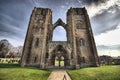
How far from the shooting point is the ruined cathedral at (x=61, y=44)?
24.3 metres

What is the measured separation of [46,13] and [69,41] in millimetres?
10549

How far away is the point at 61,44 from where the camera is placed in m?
26.5

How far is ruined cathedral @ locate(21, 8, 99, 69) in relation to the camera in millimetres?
24281

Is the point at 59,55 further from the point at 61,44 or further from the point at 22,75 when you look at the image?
the point at 22,75

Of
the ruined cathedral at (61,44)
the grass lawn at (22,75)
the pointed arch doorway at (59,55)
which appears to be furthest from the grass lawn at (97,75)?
the pointed arch doorway at (59,55)

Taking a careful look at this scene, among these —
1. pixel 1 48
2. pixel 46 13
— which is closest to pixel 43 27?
pixel 46 13

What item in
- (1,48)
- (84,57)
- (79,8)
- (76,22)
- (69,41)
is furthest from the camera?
(1,48)

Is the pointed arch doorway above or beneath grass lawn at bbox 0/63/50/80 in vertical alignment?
above

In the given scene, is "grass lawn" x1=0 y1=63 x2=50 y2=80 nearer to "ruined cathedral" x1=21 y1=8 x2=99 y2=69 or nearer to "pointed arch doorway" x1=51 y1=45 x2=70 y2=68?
"ruined cathedral" x1=21 y1=8 x2=99 y2=69

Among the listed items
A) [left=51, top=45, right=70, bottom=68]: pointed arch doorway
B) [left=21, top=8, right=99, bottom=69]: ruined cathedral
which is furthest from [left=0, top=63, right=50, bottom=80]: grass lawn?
[left=51, top=45, right=70, bottom=68]: pointed arch doorway

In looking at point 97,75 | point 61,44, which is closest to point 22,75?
point 97,75

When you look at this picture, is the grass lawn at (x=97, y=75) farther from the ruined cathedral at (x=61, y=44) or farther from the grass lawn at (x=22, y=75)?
the ruined cathedral at (x=61, y=44)

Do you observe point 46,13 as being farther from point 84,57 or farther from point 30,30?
point 84,57

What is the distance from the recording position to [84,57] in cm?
2492
